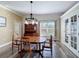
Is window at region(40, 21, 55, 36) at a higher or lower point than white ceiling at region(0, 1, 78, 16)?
lower

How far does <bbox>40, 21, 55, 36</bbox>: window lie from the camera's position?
1147cm

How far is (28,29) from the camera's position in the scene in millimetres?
11516

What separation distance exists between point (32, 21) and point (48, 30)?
546cm

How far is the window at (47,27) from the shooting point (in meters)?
11.5

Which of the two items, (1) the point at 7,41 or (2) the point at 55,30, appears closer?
(1) the point at 7,41

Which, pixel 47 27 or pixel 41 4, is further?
pixel 47 27

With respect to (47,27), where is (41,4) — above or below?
above

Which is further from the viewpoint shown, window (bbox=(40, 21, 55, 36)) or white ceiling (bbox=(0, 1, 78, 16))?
window (bbox=(40, 21, 55, 36))

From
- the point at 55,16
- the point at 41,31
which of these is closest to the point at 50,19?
the point at 55,16

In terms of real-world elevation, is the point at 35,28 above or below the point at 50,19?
below

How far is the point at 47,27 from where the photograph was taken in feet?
37.8

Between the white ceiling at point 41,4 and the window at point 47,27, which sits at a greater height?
the white ceiling at point 41,4

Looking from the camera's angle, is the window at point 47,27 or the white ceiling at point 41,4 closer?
the white ceiling at point 41,4

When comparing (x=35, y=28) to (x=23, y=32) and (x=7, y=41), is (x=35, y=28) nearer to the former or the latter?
(x=23, y=32)
